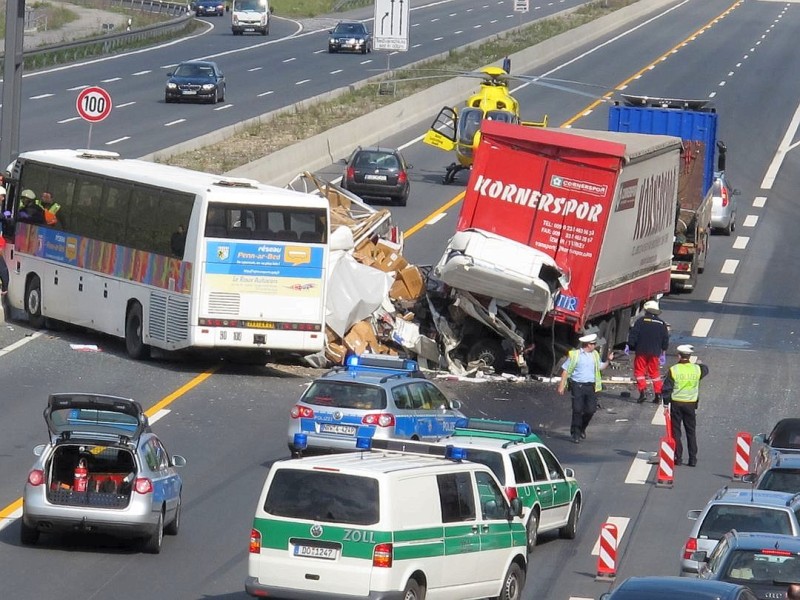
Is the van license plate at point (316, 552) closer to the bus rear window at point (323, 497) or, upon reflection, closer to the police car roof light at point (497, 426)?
the bus rear window at point (323, 497)

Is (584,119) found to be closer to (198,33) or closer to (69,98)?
(69,98)

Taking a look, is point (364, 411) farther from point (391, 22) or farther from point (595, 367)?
point (391, 22)

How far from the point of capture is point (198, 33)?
287 ft

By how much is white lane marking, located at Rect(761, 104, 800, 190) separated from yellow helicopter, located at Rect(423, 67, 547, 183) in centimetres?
855

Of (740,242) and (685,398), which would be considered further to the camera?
(740,242)

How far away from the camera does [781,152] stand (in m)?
57.4

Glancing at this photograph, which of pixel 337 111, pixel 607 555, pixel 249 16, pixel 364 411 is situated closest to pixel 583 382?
pixel 364 411

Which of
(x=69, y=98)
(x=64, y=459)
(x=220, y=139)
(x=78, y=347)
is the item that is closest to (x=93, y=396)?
(x=64, y=459)

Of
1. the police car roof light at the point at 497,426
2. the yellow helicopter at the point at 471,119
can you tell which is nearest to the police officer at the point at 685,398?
the police car roof light at the point at 497,426

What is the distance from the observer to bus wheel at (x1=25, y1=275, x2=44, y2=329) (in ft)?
100

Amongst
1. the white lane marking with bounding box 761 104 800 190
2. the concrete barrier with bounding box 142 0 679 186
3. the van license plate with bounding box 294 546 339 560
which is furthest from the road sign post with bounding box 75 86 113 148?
the white lane marking with bounding box 761 104 800 190

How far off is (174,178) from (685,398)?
396 inches

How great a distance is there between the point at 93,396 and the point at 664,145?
53.8 feet

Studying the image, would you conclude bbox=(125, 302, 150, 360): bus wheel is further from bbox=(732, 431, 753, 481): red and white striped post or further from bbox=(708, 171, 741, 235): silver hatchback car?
bbox=(708, 171, 741, 235): silver hatchback car
